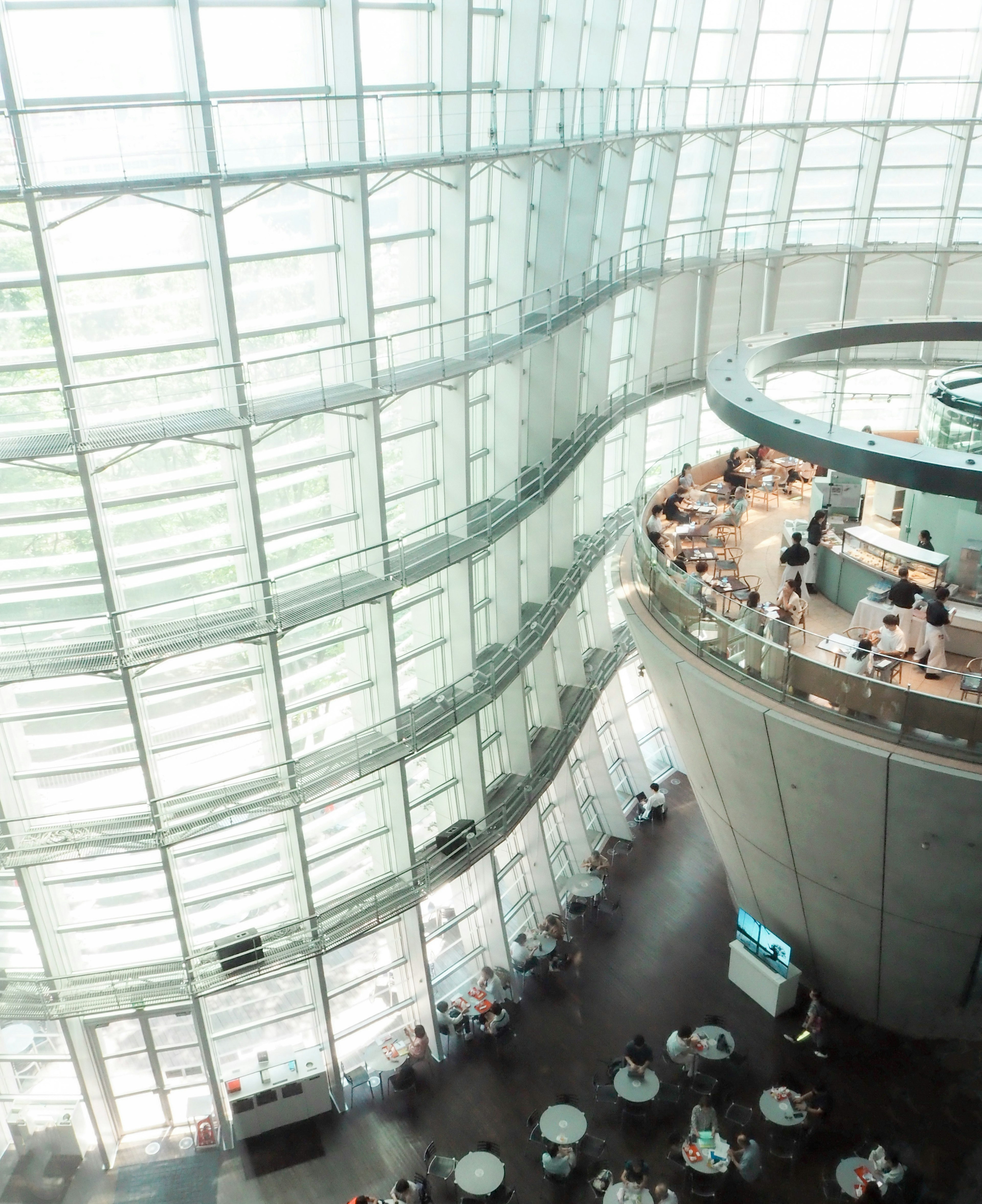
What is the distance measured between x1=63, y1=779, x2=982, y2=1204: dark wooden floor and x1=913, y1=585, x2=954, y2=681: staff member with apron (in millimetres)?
7368

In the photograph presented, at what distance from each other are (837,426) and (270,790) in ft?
33.4

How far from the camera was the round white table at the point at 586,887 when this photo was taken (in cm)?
2175

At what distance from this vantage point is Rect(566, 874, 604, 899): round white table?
2175 cm

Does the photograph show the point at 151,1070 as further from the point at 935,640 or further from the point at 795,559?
the point at 935,640

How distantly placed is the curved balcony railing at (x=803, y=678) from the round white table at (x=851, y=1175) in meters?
6.86

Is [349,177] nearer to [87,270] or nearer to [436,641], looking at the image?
[87,270]

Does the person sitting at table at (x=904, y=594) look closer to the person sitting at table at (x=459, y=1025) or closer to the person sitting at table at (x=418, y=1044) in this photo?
the person sitting at table at (x=459, y=1025)

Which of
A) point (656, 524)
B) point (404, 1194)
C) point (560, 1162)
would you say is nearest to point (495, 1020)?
point (560, 1162)

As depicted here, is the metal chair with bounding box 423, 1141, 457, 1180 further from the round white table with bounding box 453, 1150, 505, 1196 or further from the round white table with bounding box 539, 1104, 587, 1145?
the round white table with bounding box 539, 1104, 587, 1145

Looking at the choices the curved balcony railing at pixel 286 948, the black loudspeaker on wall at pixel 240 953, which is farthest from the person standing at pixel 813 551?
the black loudspeaker on wall at pixel 240 953

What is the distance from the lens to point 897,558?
16.5 m

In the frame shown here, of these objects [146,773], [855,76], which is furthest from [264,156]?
[855,76]

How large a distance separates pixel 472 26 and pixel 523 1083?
17155mm

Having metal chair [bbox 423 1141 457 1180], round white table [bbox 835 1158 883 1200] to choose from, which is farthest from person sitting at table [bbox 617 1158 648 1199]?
round white table [bbox 835 1158 883 1200]
